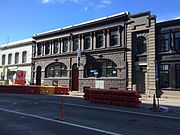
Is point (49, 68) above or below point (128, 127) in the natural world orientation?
above

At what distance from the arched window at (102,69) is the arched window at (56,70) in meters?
4.56

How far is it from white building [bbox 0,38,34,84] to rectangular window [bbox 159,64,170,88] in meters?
24.4

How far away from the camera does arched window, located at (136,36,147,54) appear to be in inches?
1178

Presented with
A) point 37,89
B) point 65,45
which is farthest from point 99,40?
point 37,89

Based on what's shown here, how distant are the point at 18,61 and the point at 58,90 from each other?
735 inches

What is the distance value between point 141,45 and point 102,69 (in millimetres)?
6167

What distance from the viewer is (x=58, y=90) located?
109ft

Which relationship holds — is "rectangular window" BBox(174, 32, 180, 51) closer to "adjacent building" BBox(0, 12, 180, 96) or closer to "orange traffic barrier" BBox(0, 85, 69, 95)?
"adjacent building" BBox(0, 12, 180, 96)

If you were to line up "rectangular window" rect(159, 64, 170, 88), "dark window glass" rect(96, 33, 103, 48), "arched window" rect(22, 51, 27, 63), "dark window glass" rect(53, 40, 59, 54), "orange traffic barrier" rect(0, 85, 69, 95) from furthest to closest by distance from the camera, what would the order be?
1. "arched window" rect(22, 51, 27, 63)
2. "dark window glass" rect(53, 40, 59, 54)
3. "dark window glass" rect(96, 33, 103, 48)
4. "orange traffic barrier" rect(0, 85, 69, 95)
5. "rectangular window" rect(159, 64, 170, 88)

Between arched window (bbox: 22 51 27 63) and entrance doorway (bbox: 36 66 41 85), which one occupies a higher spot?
arched window (bbox: 22 51 27 63)

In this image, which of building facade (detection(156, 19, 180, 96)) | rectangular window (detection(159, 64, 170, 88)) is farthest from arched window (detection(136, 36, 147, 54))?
rectangular window (detection(159, 64, 170, 88))

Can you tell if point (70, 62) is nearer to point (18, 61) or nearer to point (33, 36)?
point (33, 36)

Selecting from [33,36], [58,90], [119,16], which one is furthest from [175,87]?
[33,36]

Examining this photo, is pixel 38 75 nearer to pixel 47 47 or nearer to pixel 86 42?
pixel 47 47
